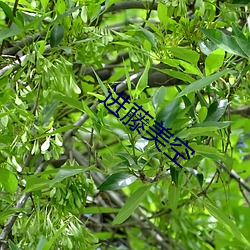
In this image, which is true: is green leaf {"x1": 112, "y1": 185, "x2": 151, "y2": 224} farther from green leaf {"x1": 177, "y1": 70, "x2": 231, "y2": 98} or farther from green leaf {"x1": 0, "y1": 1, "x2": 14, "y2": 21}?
green leaf {"x1": 0, "y1": 1, "x2": 14, "y2": 21}

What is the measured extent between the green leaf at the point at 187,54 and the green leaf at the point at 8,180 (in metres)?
0.25

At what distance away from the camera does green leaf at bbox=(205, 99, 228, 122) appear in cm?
86

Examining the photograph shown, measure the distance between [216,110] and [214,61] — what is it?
7cm

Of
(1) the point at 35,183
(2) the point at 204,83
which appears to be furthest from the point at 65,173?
(2) the point at 204,83

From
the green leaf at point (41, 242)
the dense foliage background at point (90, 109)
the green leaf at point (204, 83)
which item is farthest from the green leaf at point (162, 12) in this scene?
the green leaf at point (41, 242)

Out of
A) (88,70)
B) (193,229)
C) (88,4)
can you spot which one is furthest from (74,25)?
(193,229)

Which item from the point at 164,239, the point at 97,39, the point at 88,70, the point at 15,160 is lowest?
the point at 164,239

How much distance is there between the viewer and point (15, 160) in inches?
33.6

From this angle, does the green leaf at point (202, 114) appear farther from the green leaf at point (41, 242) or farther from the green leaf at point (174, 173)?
the green leaf at point (41, 242)

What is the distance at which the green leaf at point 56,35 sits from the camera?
0.87 metres

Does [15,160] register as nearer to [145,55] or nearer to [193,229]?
[145,55]

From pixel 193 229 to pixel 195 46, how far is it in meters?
0.52

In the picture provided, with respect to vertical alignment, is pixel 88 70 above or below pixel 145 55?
below

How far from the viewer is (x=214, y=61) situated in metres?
0.85
